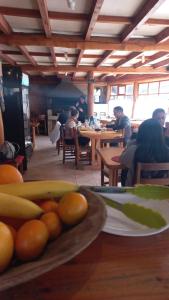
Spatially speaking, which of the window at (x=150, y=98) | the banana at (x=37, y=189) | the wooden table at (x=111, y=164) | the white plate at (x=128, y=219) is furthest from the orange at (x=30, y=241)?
the window at (x=150, y=98)

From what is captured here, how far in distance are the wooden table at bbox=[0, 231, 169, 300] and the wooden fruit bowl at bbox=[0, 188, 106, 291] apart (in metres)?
0.09

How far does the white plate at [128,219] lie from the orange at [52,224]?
0.19 metres

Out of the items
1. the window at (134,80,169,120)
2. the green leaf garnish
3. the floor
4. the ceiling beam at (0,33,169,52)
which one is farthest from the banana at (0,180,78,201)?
the window at (134,80,169,120)

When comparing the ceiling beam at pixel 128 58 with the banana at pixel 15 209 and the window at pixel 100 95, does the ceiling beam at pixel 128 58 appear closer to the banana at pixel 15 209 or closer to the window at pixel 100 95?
the window at pixel 100 95

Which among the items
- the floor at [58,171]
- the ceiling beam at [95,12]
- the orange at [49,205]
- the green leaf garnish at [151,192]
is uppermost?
the ceiling beam at [95,12]

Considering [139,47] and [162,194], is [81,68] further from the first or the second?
[162,194]

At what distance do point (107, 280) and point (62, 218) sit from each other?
173 millimetres

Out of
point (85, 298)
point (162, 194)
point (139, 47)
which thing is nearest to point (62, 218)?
point (85, 298)

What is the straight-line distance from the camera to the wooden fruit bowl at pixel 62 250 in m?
0.39

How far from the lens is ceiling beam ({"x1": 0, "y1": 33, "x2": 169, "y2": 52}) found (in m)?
3.50

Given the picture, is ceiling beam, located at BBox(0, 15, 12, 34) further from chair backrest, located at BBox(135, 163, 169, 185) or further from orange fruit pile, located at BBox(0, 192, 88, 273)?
orange fruit pile, located at BBox(0, 192, 88, 273)

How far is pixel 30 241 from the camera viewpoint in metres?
0.46

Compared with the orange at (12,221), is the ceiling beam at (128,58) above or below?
above

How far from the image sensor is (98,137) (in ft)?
13.1
